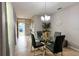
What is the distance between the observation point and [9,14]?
2.38 meters

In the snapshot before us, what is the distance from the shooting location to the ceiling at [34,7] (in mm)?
2416

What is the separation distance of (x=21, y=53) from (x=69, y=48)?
1096 millimetres

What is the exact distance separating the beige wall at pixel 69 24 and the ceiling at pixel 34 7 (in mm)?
148

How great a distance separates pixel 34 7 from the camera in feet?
8.25

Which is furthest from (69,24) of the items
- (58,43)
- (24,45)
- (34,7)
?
(24,45)

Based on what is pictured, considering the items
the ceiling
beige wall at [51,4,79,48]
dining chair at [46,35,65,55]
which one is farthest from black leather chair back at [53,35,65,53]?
the ceiling

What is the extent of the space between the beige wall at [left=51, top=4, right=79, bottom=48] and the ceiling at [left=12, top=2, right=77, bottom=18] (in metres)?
0.15

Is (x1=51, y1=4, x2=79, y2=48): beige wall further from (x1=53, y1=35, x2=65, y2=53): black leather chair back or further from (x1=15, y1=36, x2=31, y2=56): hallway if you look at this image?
(x1=15, y1=36, x2=31, y2=56): hallway

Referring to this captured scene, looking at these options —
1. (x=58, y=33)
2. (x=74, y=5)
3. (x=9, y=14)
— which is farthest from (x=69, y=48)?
(x=9, y=14)

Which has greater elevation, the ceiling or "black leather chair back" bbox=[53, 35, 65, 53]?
the ceiling

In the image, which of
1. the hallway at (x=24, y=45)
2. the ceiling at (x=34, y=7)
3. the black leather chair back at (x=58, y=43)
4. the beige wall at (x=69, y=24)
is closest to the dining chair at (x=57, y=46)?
the black leather chair back at (x=58, y=43)

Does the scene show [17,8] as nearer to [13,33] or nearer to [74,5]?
[13,33]

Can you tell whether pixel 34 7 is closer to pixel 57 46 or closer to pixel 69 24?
pixel 69 24

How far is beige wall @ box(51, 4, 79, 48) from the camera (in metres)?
2.52
